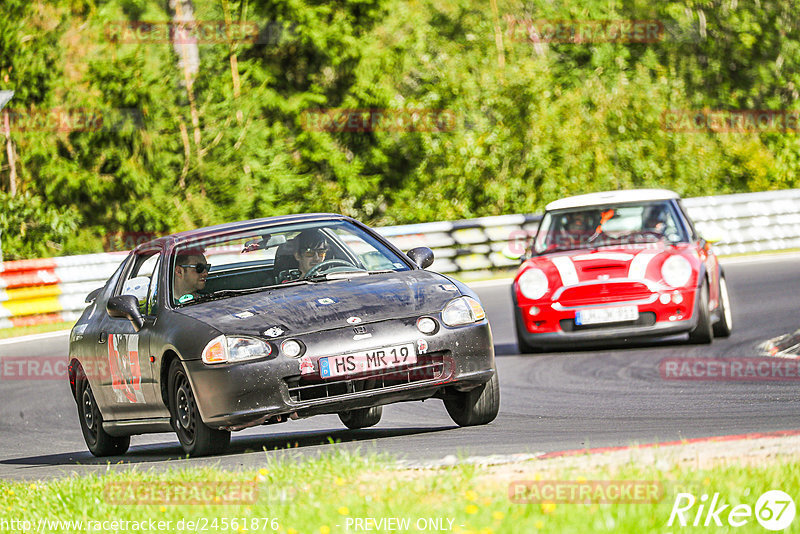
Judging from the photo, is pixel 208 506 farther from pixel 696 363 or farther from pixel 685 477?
pixel 696 363

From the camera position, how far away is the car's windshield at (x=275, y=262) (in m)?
8.33

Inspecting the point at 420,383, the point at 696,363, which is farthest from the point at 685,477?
the point at 696,363

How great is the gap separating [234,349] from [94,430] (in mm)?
2455

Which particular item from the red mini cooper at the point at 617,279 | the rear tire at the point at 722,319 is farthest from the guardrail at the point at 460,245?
the rear tire at the point at 722,319

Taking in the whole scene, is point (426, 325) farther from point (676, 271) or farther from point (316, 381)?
point (676, 271)

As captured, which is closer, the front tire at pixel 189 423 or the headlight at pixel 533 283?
the front tire at pixel 189 423

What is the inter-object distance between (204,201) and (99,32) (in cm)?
399

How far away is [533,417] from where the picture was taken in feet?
28.6

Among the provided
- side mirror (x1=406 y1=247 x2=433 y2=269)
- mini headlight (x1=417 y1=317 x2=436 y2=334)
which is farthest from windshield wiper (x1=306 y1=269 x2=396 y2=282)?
mini headlight (x1=417 y1=317 x2=436 y2=334)

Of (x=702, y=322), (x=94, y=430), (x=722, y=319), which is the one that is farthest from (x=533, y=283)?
(x=94, y=430)

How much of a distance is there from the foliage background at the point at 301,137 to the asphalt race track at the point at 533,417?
39.0 feet

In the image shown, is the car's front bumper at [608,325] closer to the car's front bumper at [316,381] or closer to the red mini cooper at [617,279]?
the red mini cooper at [617,279]

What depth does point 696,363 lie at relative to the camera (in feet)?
35.3

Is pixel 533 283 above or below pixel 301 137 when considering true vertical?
above
